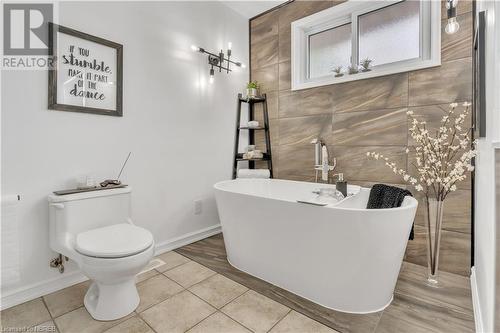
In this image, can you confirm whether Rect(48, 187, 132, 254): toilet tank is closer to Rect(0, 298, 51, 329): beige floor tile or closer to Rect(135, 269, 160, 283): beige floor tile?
Rect(0, 298, 51, 329): beige floor tile

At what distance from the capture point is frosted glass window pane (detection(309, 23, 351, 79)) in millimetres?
2812

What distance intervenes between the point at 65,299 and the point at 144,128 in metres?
1.44

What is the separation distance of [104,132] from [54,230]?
81cm

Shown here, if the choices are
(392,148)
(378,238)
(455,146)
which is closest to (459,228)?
(455,146)

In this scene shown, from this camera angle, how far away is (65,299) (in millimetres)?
1771

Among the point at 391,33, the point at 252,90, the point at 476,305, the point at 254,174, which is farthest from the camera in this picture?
the point at 252,90

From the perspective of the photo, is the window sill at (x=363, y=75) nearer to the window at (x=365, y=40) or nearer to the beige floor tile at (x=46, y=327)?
the window at (x=365, y=40)

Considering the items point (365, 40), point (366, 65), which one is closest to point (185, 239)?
point (366, 65)

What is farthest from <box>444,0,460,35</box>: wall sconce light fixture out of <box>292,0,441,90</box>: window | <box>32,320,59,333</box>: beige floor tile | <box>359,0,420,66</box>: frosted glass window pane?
<box>32,320,59,333</box>: beige floor tile

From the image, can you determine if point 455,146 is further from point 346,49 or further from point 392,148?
point 346,49

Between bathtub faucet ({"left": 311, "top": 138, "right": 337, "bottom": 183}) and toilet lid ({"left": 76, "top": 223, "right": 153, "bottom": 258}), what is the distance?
178cm

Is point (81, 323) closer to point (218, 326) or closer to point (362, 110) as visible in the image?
point (218, 326)

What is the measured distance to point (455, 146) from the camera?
204 cm

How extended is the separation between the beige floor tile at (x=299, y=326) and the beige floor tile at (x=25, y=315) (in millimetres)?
1421
